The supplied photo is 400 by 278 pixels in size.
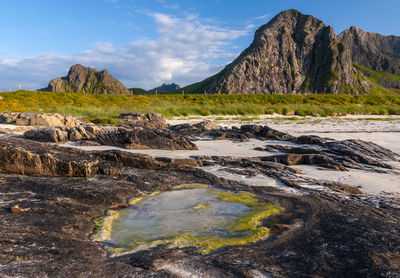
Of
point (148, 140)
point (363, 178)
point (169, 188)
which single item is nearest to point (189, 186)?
point (169, 188)

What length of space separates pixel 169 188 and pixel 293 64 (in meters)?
162

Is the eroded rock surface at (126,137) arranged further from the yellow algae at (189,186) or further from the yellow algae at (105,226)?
the yellow algae at (105,226)

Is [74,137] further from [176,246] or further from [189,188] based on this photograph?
[176,246]

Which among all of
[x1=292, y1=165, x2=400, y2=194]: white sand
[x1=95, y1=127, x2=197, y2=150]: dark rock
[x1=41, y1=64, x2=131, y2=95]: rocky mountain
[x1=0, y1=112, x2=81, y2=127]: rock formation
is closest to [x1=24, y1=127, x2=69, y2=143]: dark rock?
[x1=95, y1=127, x2=197, y2=150]: dark rock

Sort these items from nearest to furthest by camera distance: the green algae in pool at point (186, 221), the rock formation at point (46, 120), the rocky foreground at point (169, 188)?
the rocky foreground at point (169, 188) < the green algae in pool at point (186, 221) < the rock formation at point (46, 120)

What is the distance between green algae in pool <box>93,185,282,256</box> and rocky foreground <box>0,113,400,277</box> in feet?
0.54

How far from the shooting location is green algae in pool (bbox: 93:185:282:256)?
9.55 ft

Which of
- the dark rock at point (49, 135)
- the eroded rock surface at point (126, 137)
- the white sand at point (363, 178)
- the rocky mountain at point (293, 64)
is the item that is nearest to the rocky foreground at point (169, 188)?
the white sand at point (363, 178)

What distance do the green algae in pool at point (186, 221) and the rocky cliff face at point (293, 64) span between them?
12907cm

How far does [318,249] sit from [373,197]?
2.34 m

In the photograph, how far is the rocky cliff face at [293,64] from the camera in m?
139

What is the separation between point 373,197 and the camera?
4320mm

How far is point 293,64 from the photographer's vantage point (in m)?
152

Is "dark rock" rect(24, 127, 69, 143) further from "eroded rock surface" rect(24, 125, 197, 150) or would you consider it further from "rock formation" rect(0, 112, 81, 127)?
"rock formation" rect(0, 112, 81, 127)
